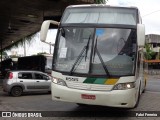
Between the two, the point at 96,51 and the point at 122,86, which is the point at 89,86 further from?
the point at 96,51

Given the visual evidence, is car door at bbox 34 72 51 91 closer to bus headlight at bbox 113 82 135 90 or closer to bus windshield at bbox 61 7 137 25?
bus windshield at bbox 61 7 137 25

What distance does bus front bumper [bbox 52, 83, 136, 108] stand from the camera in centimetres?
916

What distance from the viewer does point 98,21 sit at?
10.1m

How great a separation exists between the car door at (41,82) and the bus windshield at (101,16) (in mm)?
8972

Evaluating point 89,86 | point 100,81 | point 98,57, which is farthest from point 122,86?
point 98,57

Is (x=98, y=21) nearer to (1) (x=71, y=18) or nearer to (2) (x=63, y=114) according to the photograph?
(1) (x=71, y=18)

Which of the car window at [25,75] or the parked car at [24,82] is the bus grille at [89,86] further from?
the car window at [25,75]

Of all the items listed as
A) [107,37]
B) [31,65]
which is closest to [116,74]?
[107,37]

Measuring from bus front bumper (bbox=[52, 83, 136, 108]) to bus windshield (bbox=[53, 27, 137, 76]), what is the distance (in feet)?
1.83

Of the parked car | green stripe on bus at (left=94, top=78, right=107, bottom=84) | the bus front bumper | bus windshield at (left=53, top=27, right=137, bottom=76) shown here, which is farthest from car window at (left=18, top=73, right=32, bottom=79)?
green stripe on bus at (left=94, top=78, right=107, bottom=84)

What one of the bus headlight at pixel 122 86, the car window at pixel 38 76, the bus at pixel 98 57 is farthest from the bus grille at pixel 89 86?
the car window at pixel 38 76

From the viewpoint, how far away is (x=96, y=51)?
967 centimetres

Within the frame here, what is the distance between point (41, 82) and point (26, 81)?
2.96 feet

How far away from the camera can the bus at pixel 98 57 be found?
930 centimetres
